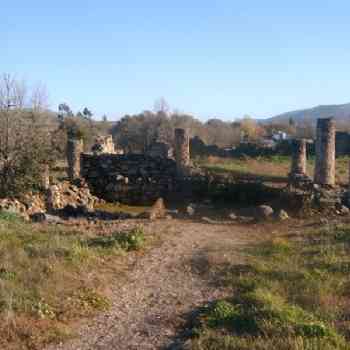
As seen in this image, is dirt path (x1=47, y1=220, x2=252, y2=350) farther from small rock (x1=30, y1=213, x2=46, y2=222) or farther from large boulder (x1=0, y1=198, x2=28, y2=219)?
large boulder (x1=0, y1=198, x2=28, y2=219)

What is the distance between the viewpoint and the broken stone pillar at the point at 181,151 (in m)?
21.2

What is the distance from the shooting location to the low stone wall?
68.5ft

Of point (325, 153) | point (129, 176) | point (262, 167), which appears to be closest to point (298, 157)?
point (325, 153)

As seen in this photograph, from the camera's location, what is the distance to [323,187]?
17703 mm

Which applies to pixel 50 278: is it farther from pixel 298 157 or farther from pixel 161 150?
pixel 161 150

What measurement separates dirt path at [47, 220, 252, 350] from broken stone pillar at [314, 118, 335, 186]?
7.78 metres

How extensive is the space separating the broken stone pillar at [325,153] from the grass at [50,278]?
9.89 meters

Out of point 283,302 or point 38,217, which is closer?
point 283,302

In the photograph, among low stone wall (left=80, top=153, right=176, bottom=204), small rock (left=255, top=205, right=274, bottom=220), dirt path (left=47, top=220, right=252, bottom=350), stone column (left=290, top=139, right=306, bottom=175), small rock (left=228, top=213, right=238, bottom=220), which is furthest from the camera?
low stone wall (left=80, top=153, right=176, bottom=204)

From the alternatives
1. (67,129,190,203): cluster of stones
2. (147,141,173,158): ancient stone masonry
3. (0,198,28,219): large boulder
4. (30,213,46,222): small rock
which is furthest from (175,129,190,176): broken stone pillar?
(30,213,46,222): small rock

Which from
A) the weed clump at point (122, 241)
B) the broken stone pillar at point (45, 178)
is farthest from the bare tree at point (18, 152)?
the weed clump at point (122, 241)

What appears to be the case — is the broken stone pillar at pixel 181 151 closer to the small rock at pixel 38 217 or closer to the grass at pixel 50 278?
the small rock at pixel 38 217

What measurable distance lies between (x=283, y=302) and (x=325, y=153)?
12669mm

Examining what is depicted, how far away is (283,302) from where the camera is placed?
7250mm
